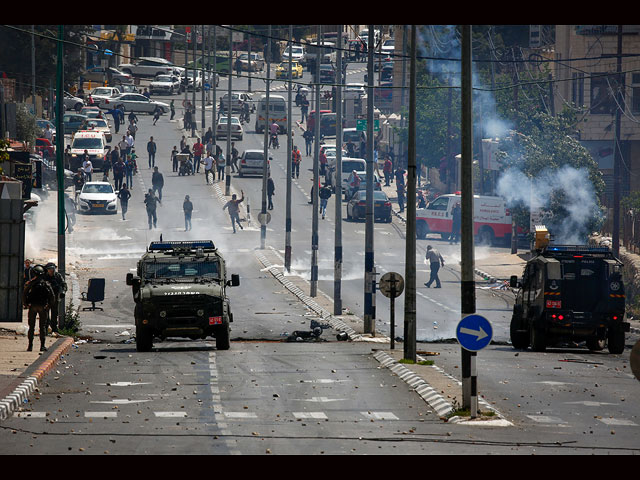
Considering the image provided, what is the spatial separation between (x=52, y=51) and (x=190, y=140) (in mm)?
12691

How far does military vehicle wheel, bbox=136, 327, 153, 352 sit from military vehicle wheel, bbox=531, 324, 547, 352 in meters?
9.21

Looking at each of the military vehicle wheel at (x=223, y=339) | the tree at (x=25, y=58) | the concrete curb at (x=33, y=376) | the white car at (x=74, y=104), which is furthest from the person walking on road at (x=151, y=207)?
the military vehicle wheel at (x=223, y=339)

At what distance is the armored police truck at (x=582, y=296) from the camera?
2936 centimetres

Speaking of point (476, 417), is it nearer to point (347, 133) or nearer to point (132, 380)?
point (132, 380)

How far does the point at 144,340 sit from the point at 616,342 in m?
11.1

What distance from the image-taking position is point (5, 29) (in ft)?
288

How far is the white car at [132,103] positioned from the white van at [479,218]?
37578mm

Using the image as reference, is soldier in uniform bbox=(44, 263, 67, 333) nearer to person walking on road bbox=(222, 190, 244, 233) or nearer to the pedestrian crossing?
the pedestrian crossing

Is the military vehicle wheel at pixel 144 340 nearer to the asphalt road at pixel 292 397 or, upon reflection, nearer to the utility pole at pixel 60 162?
the asphalt road at pixel 292 397

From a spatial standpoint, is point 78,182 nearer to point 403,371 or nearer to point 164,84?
point 164,84

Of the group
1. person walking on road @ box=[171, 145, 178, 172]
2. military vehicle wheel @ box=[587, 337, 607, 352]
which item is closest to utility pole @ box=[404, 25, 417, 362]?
military vehicle wheel @ box=[587, 337, 607, 352]

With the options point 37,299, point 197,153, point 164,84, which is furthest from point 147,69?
point 37,299

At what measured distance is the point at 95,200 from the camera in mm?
64375

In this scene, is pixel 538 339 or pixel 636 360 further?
pixel 538 339
